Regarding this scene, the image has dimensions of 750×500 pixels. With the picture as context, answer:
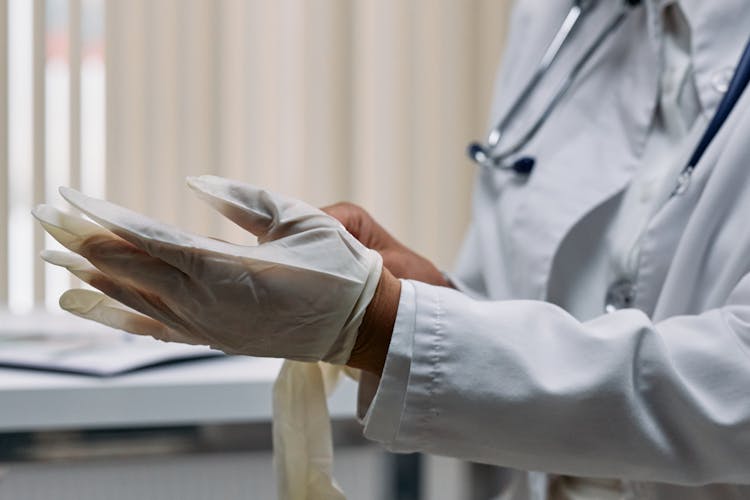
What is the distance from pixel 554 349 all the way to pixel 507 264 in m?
0.40

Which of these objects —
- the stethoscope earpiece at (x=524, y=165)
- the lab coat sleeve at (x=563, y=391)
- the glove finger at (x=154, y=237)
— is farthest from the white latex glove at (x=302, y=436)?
the stethoscope earpiece at (x=524, y=165)

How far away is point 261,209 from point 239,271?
0.19 feet

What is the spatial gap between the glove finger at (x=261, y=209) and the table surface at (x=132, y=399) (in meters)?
0.41

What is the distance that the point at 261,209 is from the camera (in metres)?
0.60

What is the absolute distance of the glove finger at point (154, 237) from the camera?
1.78 ft

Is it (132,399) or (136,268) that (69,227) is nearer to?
(136,268)

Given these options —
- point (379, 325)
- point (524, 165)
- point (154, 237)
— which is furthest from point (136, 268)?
point (524, 165)

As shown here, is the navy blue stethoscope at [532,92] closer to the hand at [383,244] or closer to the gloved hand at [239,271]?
the hand at [383,244]

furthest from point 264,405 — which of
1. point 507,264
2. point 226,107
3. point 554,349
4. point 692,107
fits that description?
point 226,107

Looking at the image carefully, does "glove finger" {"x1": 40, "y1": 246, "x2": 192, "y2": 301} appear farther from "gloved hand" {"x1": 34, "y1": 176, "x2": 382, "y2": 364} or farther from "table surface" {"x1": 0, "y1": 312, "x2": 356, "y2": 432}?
"table surface" {"x1": 0, "y1": 312, "x2": 356, "y2": 432}

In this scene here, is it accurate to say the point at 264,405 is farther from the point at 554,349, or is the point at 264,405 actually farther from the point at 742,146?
the point at 742,146

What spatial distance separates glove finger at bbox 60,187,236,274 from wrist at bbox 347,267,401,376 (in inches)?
4.4

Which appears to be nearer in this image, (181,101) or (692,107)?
(692,107)

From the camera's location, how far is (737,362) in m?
0.65
